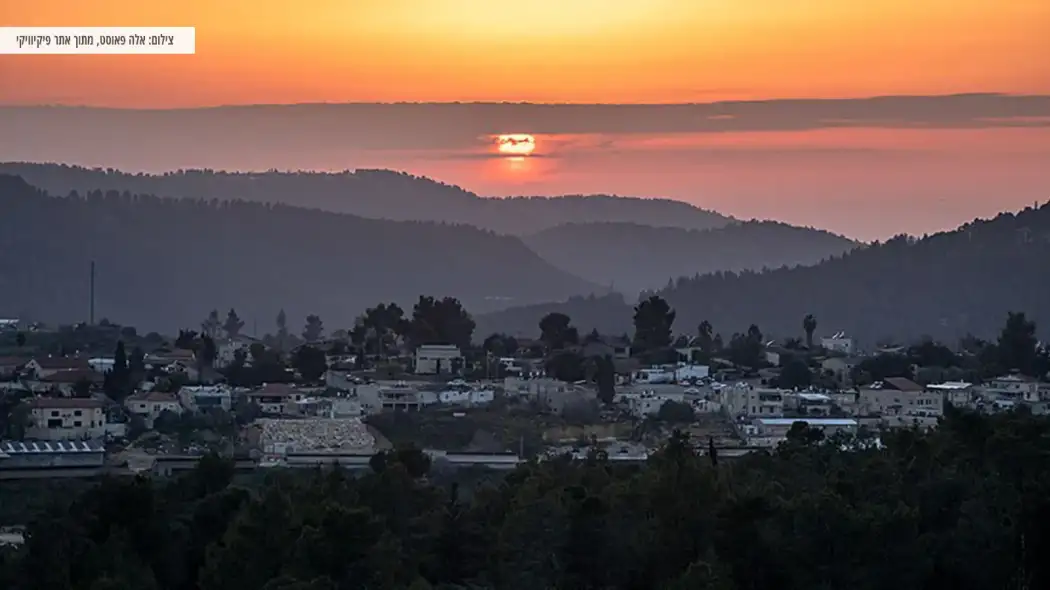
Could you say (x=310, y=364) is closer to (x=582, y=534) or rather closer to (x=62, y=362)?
(x=62, y=362)

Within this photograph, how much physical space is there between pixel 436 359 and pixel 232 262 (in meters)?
107

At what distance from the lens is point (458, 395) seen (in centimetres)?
5162

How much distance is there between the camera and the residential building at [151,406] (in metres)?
49.3

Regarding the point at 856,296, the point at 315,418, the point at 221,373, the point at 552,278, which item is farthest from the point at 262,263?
the point at 315,418

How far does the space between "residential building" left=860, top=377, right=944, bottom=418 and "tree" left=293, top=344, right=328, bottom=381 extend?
13.7m

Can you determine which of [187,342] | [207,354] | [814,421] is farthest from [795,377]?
[187,342]

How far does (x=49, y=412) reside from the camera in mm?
47469

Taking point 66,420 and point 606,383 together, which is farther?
point 606,383

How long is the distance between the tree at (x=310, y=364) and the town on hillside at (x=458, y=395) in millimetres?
57

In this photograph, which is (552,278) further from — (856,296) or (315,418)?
(315,418)

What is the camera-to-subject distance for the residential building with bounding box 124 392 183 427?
4932cm

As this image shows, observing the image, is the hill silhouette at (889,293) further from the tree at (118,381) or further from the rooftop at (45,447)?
the rooftop at (45,447)

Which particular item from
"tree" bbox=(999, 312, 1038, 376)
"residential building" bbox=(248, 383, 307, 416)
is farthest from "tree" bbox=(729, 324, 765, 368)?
"residential building" bbox=(248, 383, 307, 416)

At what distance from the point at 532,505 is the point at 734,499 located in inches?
92.9
